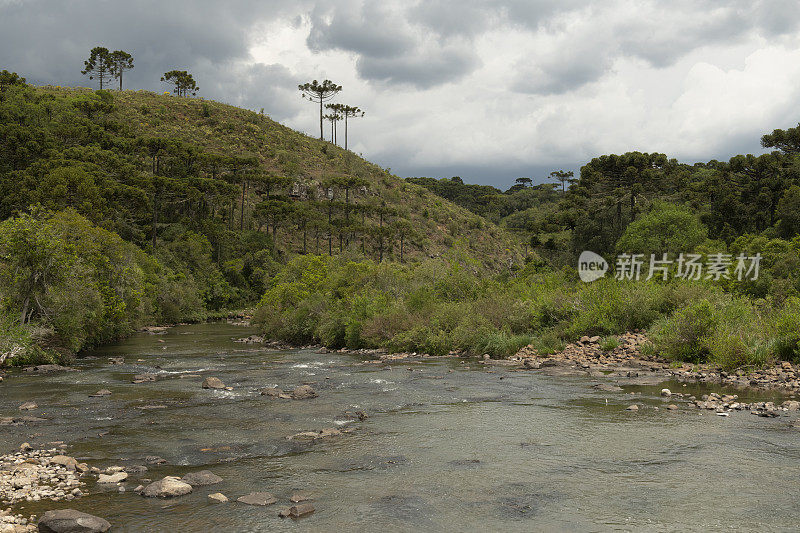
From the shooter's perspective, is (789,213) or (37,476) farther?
(789,213)

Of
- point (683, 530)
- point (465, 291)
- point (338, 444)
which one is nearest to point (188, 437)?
point (338, 444)

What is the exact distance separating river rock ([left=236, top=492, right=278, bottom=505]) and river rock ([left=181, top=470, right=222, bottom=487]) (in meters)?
1.05

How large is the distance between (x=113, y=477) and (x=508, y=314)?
23119 millimetres

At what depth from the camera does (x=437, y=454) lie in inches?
453

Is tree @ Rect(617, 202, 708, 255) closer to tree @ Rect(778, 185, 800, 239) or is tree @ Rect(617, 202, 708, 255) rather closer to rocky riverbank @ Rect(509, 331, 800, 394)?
tree @ Rect(778, 185, 800, 239)

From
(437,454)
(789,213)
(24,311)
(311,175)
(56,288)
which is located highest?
(311,175)

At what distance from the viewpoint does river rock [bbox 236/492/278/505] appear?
8719 millimetres

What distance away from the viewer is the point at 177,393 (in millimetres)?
18734

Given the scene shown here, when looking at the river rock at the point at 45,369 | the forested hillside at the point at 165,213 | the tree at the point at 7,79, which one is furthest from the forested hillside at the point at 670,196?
the tree at the point at 7,79

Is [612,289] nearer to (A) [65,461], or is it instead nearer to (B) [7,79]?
(A) [65,461]

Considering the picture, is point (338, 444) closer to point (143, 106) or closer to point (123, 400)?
point (123, 400)

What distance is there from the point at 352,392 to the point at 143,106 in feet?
325

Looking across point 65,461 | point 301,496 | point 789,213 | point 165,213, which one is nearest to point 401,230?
point 165,213

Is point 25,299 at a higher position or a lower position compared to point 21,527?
higher
